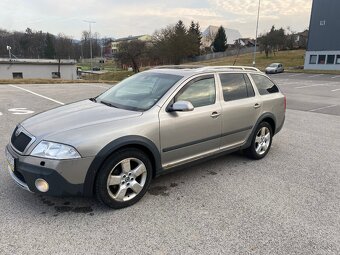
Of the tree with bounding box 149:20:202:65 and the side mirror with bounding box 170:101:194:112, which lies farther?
the tree with bounding box 149:20:202:65

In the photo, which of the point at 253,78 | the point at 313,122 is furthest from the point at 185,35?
the point at 253,78

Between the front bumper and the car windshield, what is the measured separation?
3.40ft

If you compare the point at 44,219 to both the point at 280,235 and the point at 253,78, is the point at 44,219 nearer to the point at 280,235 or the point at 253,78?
the point at 280,235

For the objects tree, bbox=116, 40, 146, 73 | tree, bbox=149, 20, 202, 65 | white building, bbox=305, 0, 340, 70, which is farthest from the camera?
tree, bbox=116, 40, 146, 73

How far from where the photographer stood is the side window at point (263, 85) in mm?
4934

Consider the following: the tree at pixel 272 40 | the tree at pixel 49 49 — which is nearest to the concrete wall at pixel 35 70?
the tree at pixel 272 40

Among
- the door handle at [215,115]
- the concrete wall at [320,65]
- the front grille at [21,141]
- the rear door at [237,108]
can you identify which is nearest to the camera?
the front grille at [21,141]

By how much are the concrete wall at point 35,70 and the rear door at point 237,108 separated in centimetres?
4534

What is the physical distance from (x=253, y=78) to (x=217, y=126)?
1332 mm

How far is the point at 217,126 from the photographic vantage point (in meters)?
4.11

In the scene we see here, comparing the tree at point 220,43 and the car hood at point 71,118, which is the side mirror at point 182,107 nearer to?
the car hood at point 71,118

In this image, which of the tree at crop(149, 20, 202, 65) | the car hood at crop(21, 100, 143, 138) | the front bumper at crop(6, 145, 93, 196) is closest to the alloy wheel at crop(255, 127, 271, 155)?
the car hood at crop(21, 100, 143, 138)

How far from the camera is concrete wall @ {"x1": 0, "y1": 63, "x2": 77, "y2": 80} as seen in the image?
42.6m

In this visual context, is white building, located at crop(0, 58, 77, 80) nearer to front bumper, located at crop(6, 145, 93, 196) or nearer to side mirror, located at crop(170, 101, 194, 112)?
side mirror, located at crop(170, 101, 194, 112)
